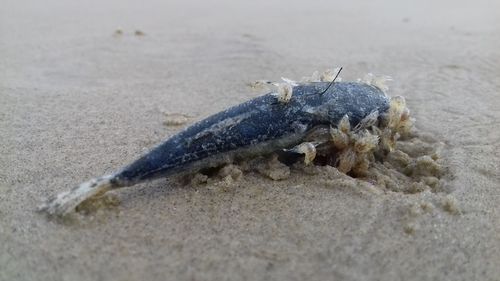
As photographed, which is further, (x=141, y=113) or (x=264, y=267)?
(x=141, y=113)

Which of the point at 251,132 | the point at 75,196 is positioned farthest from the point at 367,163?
the point at 75,196

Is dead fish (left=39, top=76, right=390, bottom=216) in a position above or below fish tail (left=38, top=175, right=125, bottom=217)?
above

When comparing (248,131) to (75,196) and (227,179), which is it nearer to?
(227,179)

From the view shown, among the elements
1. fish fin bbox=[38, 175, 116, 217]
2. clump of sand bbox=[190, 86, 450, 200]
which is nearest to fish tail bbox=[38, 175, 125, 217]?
fish fin bbox=[38, 175, 116, 217]

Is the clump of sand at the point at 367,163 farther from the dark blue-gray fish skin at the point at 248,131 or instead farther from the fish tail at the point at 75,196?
the fish tail at the point at 75,196

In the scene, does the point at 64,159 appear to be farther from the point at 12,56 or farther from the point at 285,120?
the point at 12,56

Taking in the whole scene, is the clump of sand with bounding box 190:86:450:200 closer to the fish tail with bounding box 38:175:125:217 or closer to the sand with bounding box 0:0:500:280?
the sand with bounding box 0:0:500:280

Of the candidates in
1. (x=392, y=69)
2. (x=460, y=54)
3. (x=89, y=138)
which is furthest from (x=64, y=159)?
(x=460, y=54)
